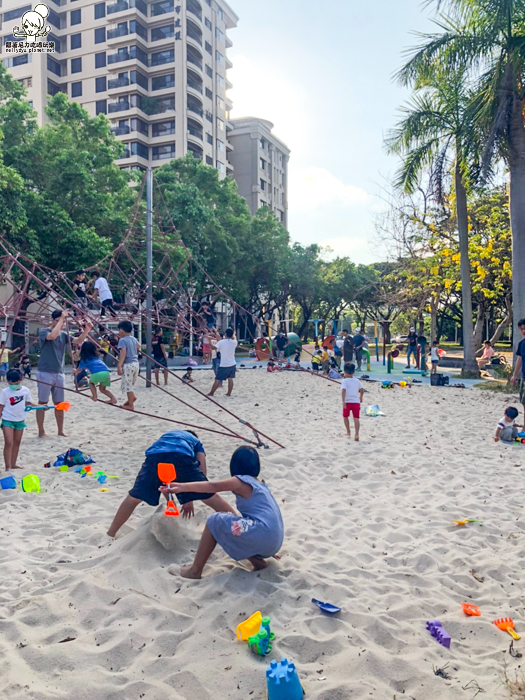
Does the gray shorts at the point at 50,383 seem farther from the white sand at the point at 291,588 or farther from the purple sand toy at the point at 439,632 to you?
the purple sand toy at the point at 439,632

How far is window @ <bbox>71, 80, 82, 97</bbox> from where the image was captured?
44.6 m

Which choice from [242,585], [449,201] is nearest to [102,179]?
[449,201]

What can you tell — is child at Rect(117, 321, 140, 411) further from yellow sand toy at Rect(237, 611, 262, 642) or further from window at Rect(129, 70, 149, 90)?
window at Rect(129, 70, 149, 90)

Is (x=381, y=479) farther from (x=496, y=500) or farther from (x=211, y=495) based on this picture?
(x=211, y=495)

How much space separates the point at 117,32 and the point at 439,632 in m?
50.4

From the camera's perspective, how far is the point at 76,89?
147 feet

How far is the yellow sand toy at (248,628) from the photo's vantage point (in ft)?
9.50

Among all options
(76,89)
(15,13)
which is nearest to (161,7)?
(76,89)

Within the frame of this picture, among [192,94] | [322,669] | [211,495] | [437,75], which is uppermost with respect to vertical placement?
[192,94]

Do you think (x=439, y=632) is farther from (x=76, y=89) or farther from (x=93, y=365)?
(x=76, y=89)

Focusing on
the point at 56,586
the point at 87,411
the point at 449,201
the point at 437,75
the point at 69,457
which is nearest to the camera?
the point at 56,586

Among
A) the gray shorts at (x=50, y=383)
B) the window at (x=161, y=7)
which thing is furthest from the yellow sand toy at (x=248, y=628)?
the window at (x=161, y=7)

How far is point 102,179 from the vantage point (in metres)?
23.2

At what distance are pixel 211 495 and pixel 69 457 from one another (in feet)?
10.3
